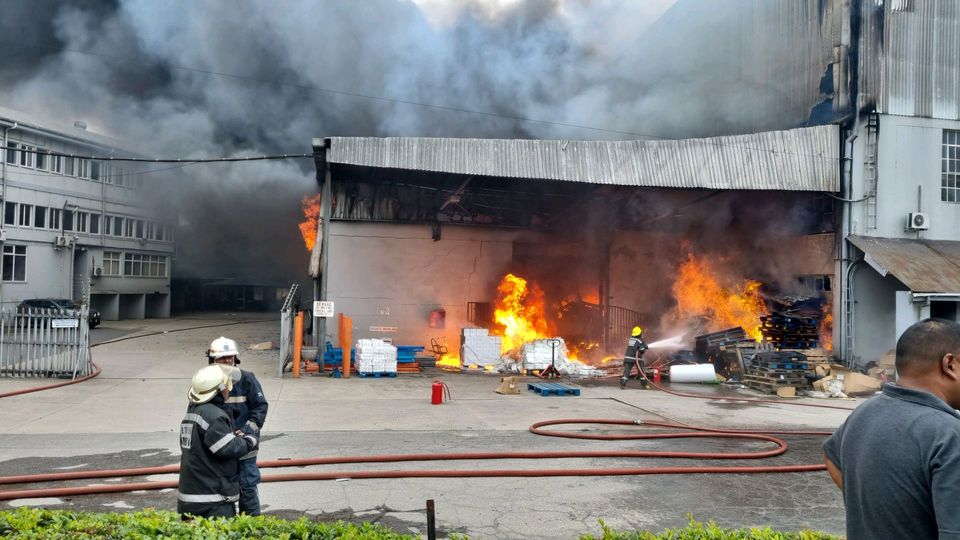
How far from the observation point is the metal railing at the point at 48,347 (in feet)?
42.3

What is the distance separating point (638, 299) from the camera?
21.2 meters

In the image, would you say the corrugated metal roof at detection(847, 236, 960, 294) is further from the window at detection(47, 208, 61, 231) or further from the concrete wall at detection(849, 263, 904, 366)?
the window at detection(47, 208, 61, 231)

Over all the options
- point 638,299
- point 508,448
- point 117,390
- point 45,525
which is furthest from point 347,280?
point 45,525

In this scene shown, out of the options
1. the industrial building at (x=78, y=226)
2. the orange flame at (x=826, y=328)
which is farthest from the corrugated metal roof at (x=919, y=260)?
the industrial building at (x=78, y=226)

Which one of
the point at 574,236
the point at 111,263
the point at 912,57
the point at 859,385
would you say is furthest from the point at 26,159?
the point at 912,57

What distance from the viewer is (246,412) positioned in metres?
4.61

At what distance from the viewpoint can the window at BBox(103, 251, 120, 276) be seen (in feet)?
104

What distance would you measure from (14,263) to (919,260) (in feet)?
106

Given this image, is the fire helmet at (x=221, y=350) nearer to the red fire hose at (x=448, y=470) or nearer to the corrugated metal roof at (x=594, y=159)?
A: the red fire hose at (x=448, y=470)

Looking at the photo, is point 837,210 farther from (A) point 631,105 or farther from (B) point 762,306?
(A) point 631,105

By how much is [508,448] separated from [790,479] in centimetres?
318

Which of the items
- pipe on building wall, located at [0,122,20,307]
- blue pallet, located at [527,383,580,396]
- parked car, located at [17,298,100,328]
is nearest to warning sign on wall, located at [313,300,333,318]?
blue pallet, located at [527,383,580,396]

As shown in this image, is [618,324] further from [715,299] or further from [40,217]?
[40,217]

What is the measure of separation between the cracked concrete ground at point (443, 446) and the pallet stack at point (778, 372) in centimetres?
112
